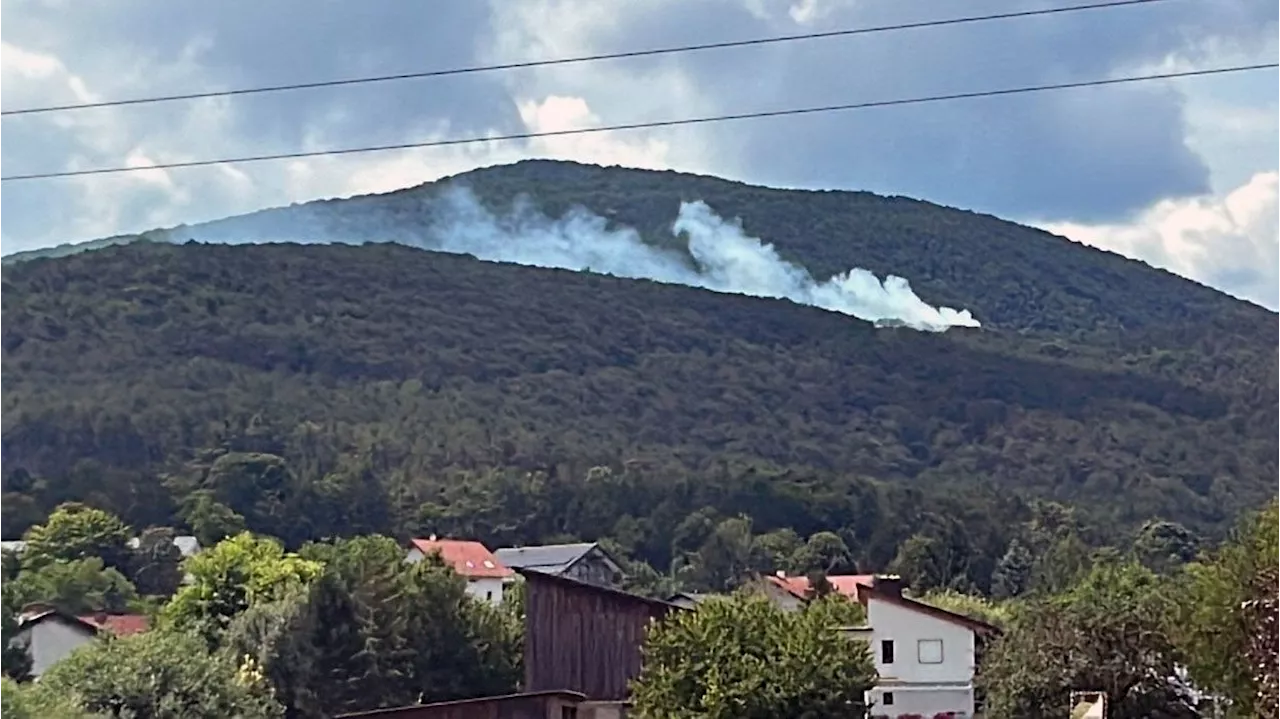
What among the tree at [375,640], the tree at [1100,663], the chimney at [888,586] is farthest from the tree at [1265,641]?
the tree at [375,640]

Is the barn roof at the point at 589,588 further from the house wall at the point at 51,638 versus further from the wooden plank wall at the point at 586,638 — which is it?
the house wall at the point at 51,638

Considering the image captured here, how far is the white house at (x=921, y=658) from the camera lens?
59.1 m

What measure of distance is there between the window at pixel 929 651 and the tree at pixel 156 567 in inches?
2994

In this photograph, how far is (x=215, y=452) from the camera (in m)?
185

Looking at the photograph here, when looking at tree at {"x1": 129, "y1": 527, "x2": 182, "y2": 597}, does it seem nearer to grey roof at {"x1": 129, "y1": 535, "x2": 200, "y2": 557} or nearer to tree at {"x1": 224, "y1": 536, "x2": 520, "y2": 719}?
grey roof at {"x1": 129, "y1": 535, "x2": 200, "y2": 557}

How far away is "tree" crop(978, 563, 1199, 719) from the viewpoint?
50.9m

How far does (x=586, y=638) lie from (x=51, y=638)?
99.1 feet

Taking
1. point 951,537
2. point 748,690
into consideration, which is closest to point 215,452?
point 951,537

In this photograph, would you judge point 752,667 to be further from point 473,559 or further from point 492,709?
point 473,559

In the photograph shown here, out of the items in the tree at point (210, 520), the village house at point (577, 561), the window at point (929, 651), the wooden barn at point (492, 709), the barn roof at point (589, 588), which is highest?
the tree at point (210, 520)

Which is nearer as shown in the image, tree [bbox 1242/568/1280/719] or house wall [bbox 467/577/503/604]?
tree [bbox 1242/568/1280/719]

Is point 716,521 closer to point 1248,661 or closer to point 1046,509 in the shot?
point 1046,509

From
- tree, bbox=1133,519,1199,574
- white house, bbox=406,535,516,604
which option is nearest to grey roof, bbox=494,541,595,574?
white house, bbox=406,535,516,604

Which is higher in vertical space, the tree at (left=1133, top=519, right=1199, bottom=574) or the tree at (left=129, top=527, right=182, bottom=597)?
the tree at (left=1133, top=519, right=1199, bottom=574)
